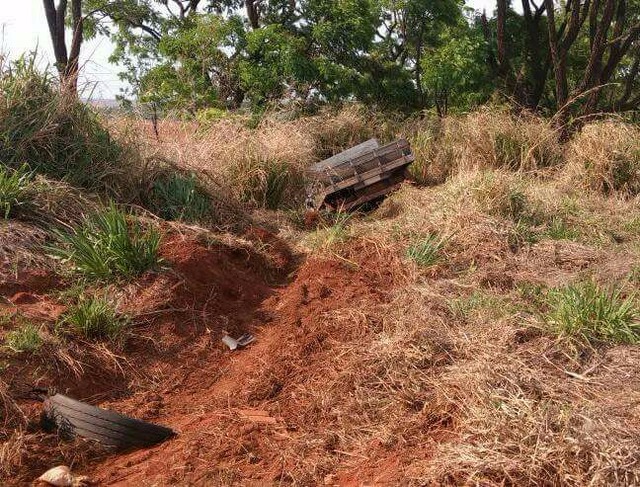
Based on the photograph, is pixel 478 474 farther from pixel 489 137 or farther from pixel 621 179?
pixel 489 137

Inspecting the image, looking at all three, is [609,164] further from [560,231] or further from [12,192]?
[12,192]

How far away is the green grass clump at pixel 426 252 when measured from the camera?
19.3ft

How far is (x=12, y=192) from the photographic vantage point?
5.28 metres

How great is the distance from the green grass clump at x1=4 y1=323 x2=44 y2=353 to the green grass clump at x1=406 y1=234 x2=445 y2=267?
3275mm

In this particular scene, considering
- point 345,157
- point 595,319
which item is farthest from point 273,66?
point 595,319

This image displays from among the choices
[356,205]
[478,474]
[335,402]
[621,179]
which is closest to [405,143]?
[356,205]

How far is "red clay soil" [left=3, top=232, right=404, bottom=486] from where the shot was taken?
3371 millimetres

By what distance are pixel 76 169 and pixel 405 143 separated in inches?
172

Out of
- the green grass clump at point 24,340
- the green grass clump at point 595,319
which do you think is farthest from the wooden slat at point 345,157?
the green grass clump at point 24,340

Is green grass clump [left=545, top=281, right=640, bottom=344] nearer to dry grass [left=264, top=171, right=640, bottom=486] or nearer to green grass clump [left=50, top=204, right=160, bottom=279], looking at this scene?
dry grass [left=264, top=171, right=640, bottom=486]

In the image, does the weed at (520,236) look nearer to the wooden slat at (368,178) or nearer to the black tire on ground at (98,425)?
the wooden slat at (368,178)

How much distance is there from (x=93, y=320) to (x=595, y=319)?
3380 millimetres

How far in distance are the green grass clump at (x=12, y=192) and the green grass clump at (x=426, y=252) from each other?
3458mm

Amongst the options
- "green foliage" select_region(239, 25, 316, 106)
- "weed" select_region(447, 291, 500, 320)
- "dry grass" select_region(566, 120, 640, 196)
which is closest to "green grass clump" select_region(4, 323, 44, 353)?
"weed" select_region(447, 291, 500, 320)
